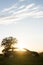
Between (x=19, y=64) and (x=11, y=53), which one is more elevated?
(x=11, y=53)

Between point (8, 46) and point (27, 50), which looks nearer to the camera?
point (27, 50)

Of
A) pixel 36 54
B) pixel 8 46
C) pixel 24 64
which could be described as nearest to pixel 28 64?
pixel 24 64

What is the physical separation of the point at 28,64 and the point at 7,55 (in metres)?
24.0

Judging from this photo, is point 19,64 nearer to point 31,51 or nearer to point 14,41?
point 31,51

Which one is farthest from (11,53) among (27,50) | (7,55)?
(27,50)

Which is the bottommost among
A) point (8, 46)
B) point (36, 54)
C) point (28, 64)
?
point (28, 64)

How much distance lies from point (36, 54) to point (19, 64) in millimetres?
22916

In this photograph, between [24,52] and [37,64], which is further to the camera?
[24,52]

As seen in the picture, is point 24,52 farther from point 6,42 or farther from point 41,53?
point 6,42

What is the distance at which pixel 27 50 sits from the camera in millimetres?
70562

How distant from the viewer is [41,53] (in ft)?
233

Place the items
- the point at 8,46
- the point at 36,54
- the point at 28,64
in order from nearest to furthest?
the point at 28,64 → the point at 36,54 → the point at 8,46

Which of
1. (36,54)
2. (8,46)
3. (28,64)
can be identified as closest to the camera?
(28,64)

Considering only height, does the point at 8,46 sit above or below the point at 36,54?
above
